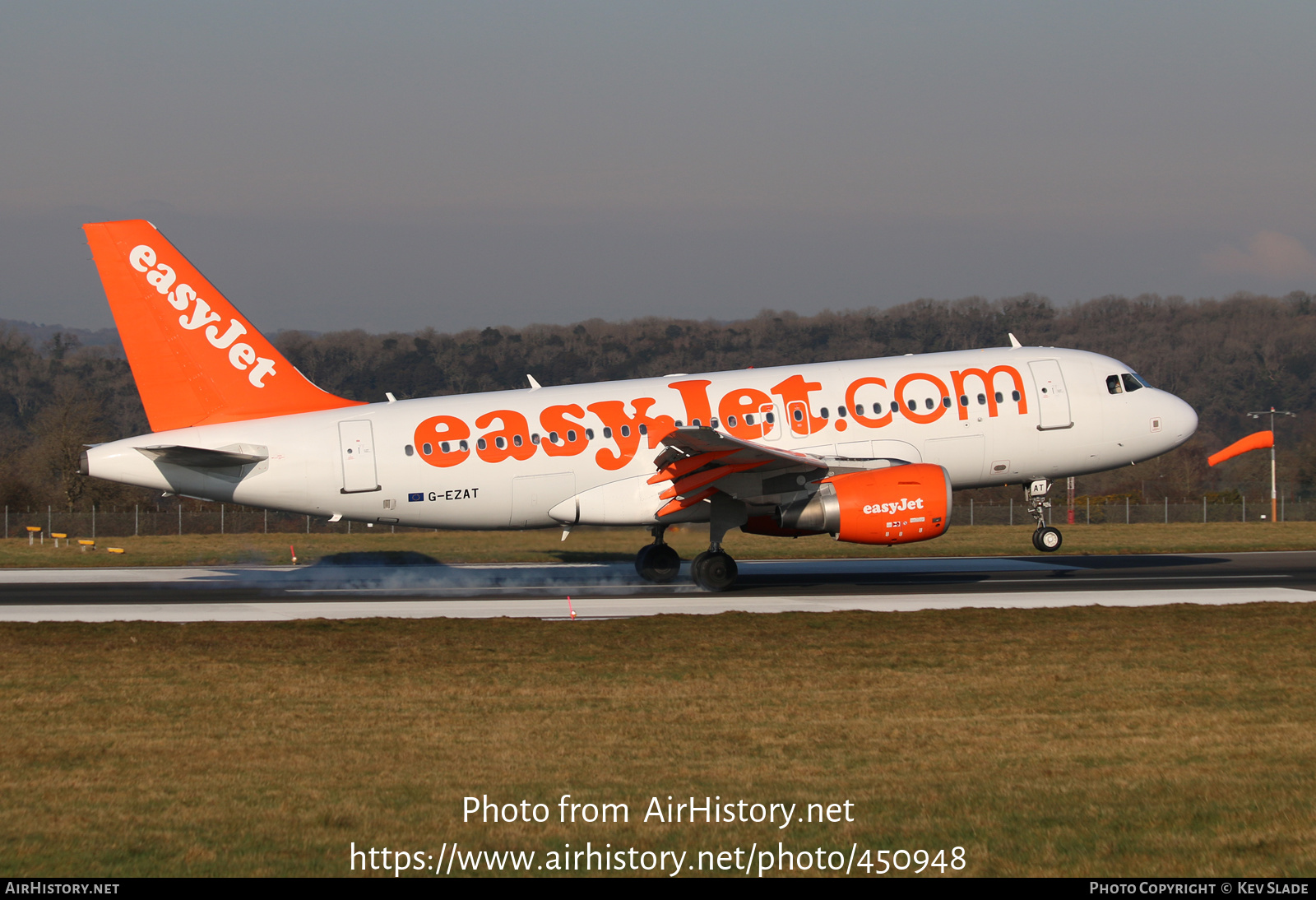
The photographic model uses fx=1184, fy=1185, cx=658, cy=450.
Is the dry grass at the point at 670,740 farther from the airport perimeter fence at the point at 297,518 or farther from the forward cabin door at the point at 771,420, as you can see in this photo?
the airport perimeter fence at the point at 297,518

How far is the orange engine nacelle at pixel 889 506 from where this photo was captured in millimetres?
25156

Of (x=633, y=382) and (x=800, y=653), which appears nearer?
(x=800, y=653)

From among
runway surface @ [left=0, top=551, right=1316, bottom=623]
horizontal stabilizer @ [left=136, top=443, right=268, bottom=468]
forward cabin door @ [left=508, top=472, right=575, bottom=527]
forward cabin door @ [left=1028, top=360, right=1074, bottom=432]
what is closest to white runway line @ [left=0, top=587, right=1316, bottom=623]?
runway surface @ [left=0, top=551, right=1316, bottom=623]

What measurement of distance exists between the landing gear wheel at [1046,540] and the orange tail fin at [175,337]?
60.0 ft

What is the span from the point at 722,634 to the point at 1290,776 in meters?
10.4

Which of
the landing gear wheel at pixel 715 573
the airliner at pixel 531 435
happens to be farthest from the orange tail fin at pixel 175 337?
the landing gear wheel at pixel 715 573

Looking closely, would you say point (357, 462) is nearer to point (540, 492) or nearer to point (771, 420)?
point (540, 492)

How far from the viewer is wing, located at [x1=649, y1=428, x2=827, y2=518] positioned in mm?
24344

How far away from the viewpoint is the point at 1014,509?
66750mm

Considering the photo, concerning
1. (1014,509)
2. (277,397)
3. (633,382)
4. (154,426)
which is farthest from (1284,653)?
(1014,509)

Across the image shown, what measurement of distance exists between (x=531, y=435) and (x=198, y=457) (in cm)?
728

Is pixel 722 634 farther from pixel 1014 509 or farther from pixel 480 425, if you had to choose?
pixel 1014 509

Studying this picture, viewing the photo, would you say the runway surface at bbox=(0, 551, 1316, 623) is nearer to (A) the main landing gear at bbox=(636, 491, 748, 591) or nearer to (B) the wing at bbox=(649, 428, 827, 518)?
(A) the main landing gear at bbox=(636, 491, 748, 591)
